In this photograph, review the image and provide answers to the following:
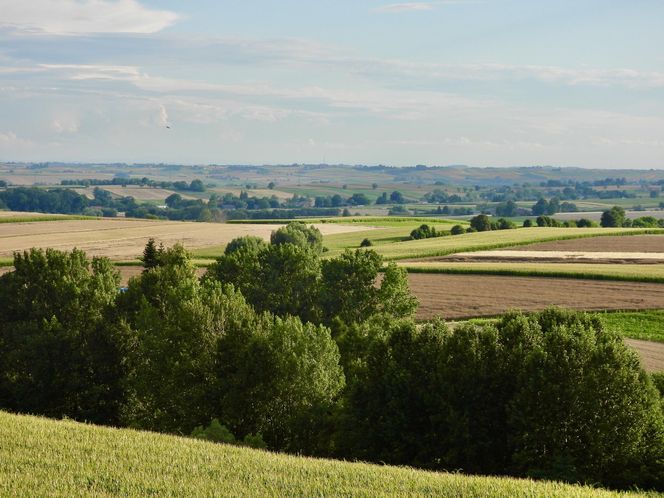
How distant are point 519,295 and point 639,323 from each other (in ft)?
49.0

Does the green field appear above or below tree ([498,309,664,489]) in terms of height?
below

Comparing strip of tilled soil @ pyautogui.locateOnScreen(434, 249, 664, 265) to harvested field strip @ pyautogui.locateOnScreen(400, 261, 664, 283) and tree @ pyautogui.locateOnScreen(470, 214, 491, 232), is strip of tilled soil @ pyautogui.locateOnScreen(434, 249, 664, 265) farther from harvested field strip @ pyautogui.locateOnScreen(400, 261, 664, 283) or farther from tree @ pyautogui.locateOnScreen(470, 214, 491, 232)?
tree @ pyautogui.locateOnScreen(470, 214, 491, 232)

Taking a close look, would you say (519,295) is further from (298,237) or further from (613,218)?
(613,218)

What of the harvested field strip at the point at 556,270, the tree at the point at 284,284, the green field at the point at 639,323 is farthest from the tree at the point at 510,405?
the harvested field strip at the point at 556,270

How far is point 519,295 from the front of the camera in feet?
264

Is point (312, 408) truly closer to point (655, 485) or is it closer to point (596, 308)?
point (655, 485)

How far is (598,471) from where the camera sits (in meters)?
32.3

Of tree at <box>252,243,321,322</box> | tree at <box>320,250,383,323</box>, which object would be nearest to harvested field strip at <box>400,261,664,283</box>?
tree at <box>252,243,321,322</box>

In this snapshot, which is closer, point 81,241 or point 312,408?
point 312,408

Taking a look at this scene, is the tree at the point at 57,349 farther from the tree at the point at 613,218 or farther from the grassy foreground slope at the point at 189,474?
the tree at the point at 613,218

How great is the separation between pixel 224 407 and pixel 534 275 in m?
57.5

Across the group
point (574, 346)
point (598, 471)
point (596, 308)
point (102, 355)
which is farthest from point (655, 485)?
point (596, 308)

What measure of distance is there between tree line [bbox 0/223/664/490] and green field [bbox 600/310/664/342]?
665 inches

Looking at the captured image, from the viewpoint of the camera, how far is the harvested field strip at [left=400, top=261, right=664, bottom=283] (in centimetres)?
8712
